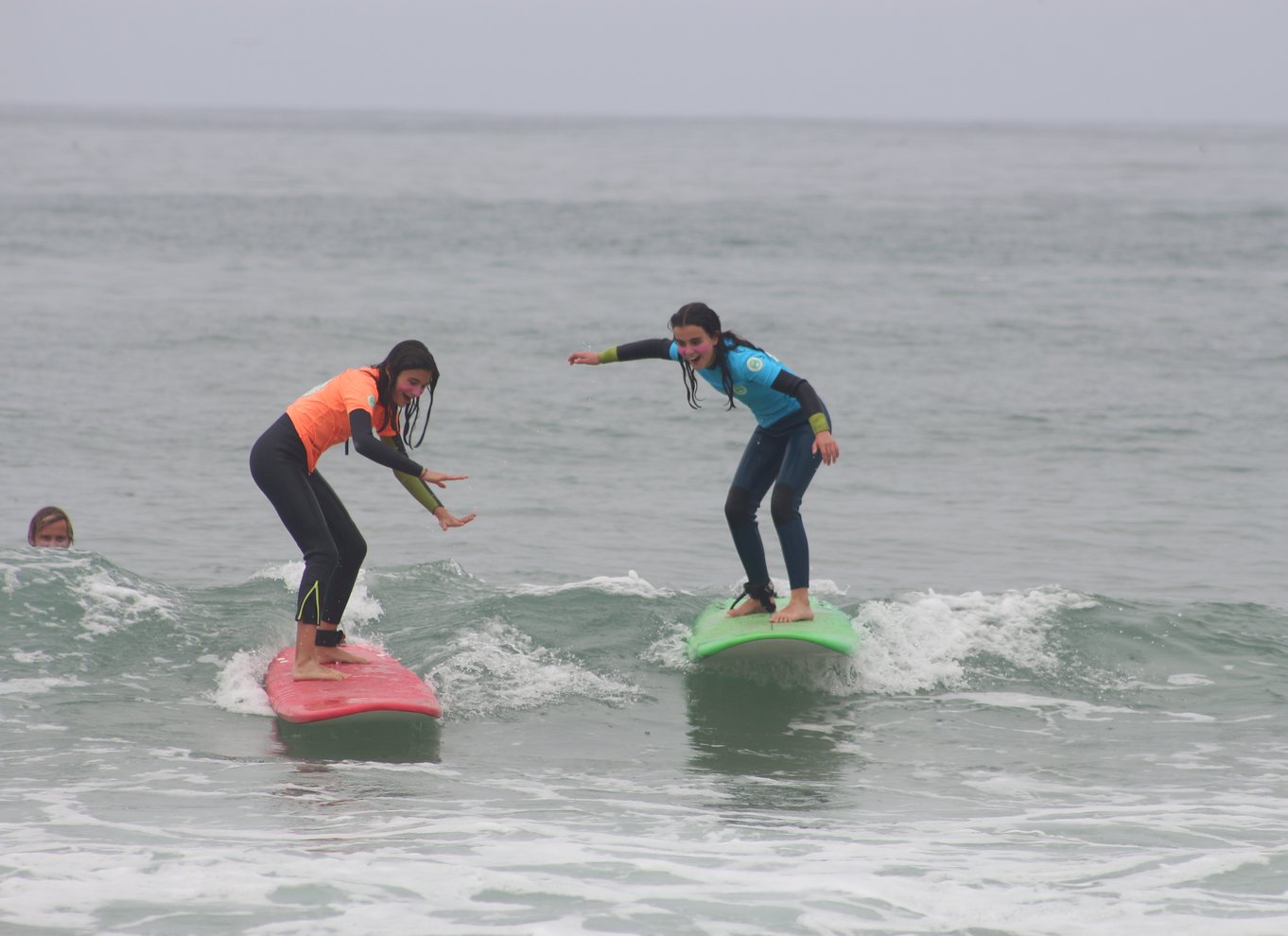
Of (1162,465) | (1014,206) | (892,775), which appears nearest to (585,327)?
(1162,465)

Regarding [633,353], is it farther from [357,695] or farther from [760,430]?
[357,695]

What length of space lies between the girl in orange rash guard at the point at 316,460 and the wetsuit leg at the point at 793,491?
1979 millimetres

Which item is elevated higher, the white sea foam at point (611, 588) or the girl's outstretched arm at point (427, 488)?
the girl's outstretched arm at point (427, 488)

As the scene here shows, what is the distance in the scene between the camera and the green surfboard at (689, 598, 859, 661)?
26.2ft

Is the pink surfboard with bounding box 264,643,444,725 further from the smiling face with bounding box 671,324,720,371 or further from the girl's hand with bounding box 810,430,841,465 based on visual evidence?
the girl's hand with bounding box 810,430,841,465

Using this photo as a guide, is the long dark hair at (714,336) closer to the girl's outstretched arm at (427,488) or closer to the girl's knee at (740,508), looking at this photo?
the girl's knee at (740,508)

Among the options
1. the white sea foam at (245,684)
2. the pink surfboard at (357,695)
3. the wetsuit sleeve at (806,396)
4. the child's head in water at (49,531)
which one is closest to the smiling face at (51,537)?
the child's head in water at (49,531)

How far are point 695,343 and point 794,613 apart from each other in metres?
1.76

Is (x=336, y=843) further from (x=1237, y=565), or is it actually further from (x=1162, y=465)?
(x=1162, y=465)

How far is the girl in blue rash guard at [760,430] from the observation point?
303 inches

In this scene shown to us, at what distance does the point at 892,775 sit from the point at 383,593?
450 centimetres

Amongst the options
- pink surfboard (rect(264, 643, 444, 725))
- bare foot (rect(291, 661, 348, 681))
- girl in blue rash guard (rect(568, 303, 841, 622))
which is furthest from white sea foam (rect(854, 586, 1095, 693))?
bare foot (rect(291, 661, 348, 681))

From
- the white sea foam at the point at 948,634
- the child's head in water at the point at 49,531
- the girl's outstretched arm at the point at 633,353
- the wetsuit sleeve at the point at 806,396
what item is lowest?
the white sea foam at the point at 948,634

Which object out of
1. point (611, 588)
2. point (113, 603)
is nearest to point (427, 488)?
point (611, 588)
